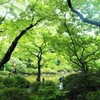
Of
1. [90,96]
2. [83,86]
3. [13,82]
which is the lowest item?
[90,96]

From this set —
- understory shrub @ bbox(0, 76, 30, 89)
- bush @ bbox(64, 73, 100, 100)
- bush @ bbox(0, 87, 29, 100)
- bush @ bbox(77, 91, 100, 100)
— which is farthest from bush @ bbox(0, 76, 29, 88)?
bush @ bbox(77, 91, 100, 100)

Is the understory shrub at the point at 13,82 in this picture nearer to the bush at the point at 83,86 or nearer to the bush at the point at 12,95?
the bush at the point at 12,95

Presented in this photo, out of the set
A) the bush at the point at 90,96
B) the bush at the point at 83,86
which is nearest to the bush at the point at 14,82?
the bush at the point at 83,86

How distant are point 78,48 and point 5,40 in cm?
994

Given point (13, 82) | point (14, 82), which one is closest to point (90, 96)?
point (14, 82)

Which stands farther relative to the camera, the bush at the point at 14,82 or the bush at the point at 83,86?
the bush at the point at 14,82

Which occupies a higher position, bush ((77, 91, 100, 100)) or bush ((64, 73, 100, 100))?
bush ((64, 73, 100, 100))

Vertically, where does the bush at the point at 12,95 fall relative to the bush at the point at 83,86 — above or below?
below

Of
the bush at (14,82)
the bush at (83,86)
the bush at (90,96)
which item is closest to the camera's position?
the bush at (90,96)

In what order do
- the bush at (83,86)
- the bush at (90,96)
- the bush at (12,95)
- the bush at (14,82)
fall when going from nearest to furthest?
the bush at (90,96) < the bush at (12,95) < the bush at (83,86) < the bush at (14,82)

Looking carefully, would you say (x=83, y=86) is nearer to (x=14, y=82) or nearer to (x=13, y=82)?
(x=14, y=82)

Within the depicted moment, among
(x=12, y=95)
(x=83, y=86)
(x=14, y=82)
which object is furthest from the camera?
(x=14, y=82)

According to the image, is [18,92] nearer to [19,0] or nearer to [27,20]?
[27,20]

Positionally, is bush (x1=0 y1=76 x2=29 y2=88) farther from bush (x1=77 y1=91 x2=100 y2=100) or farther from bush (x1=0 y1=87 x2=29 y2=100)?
bush (x1=77 y1=91 x2=100 y2=100)
